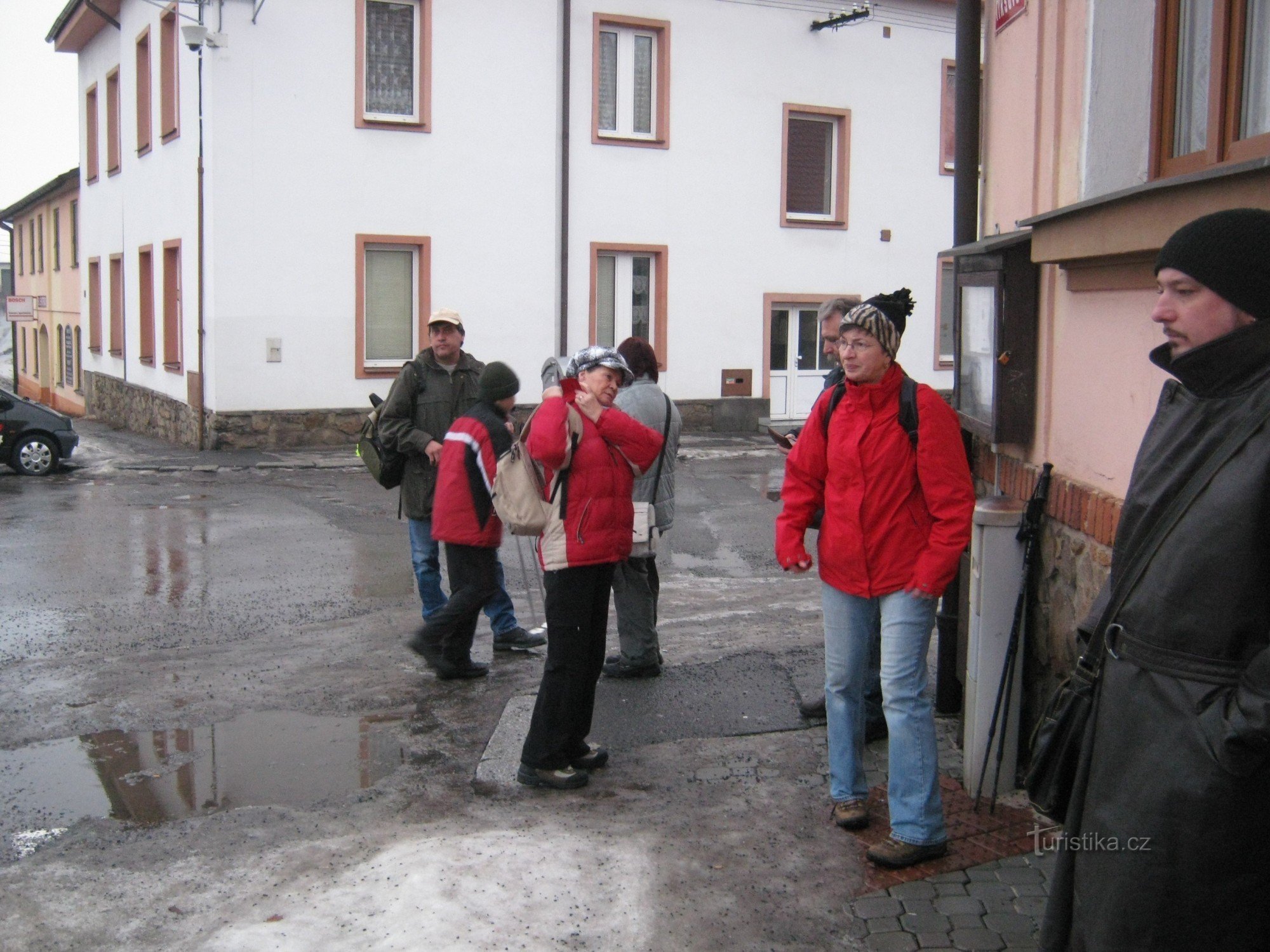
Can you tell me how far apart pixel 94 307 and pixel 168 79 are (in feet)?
29.1

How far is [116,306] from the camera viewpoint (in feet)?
84.5

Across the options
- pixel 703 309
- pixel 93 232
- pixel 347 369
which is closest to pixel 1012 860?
pixel 347 369

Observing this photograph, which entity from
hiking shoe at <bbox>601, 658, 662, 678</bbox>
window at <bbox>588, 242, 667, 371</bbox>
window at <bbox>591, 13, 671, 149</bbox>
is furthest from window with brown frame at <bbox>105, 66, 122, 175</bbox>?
hiking shoe at <bbox>601, 658, 662, 678</bbox>

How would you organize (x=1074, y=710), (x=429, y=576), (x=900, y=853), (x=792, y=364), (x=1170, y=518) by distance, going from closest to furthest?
(x=1170, y=518)
(x=1074, y=710)
(x=900, y=853)
(x=429, y=576)
(x=792, y=364)

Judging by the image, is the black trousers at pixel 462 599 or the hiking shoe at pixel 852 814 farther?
the black trousers at pixel 462 599

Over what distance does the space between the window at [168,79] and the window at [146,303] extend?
2.63 metres

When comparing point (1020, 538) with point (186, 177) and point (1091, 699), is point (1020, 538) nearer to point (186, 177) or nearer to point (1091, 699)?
point (1091, 699)

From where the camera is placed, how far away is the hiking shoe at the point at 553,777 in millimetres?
5145

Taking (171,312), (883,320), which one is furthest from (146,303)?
(883,320)

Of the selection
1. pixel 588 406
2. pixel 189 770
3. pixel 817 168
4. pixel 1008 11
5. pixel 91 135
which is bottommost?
pixel 189 770

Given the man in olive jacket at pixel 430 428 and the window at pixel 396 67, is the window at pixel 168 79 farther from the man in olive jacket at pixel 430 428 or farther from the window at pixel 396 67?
the man in olive jacket at pixel 430 428

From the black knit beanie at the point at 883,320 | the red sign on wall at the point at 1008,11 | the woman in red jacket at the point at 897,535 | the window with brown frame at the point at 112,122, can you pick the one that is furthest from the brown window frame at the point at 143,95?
the woman in red jacket at the point at 897,535

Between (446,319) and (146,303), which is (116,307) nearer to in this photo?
(146,303)

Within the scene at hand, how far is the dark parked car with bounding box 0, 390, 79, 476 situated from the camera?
1581 centimetres
